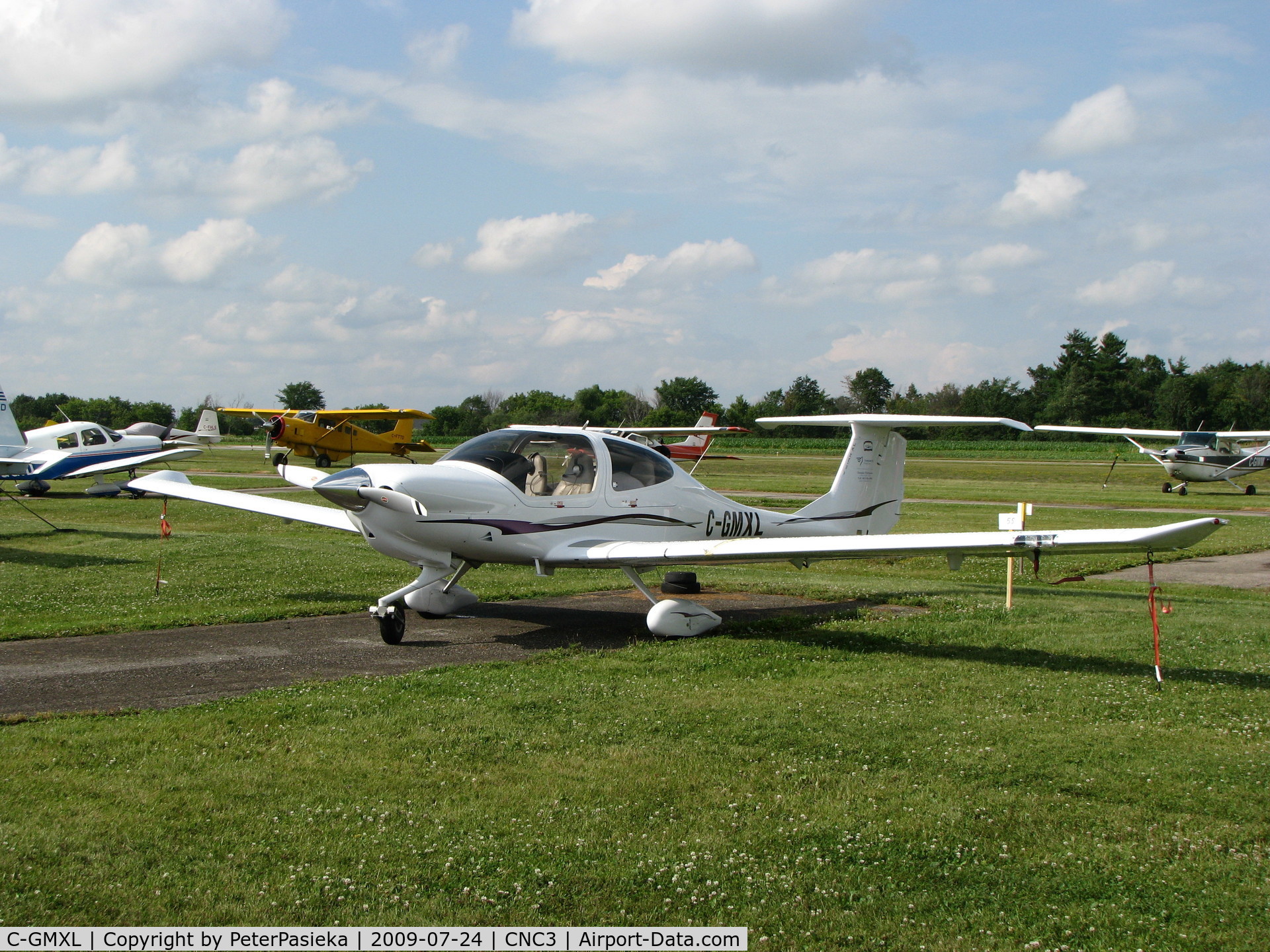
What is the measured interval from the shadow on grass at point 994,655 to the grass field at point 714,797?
0.18ft

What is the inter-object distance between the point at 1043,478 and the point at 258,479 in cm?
3563

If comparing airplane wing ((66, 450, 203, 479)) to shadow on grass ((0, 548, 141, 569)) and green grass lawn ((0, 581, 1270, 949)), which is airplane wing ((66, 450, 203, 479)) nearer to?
shadow on grass ((0, 548, 141, 569))

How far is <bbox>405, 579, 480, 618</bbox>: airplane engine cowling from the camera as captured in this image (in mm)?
10648

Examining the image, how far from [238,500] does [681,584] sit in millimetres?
6282

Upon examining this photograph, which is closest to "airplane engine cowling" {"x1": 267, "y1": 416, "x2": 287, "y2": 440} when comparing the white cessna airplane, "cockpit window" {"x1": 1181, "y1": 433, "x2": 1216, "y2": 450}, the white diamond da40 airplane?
the white diamond da40 airplane

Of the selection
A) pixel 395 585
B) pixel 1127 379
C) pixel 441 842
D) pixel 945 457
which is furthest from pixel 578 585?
pixel 1127 379

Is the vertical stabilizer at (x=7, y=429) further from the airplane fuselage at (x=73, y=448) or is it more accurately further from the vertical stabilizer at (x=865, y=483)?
the vertical stabilizer at (x=865, y=483)

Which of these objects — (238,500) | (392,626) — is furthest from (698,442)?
(392,626)

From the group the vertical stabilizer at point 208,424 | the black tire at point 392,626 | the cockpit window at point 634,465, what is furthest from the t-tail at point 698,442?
the vertical stabilizer at point 208,424

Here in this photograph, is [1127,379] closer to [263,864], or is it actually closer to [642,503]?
[642,503]

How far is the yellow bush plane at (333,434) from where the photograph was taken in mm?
45000

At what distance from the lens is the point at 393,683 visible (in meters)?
7.77

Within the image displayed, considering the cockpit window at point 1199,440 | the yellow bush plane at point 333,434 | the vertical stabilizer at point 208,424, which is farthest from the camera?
the vertical stabilizer at point 208,424

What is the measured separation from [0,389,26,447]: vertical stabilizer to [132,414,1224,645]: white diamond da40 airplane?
2104 cm
